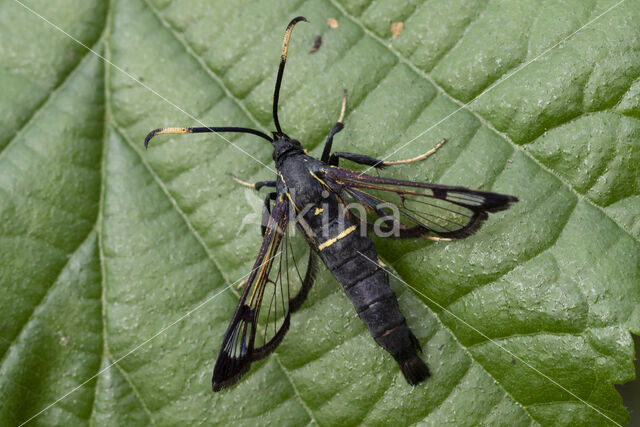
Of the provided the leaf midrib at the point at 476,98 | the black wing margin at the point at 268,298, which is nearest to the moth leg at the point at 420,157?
the leaf midrib at the point at 476,98

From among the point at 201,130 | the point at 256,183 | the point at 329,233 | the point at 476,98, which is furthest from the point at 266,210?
the point at 476,98

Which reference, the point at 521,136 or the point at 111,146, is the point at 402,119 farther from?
the point at 111,146

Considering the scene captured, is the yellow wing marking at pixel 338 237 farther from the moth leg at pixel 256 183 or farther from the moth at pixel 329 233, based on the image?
the moth leg at pixel 256 183

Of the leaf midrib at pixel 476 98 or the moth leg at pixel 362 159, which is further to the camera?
the moth leg at pixel 362 159

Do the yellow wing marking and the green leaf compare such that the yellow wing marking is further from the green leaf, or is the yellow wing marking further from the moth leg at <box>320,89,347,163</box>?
the moth leg at <box>320,89,347,163</box>

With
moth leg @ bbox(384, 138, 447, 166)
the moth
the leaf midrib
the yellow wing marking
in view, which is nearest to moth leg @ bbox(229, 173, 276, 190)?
the moth

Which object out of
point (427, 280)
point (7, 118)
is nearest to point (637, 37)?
point (427, 280)

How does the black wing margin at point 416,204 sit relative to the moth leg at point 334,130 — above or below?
below
